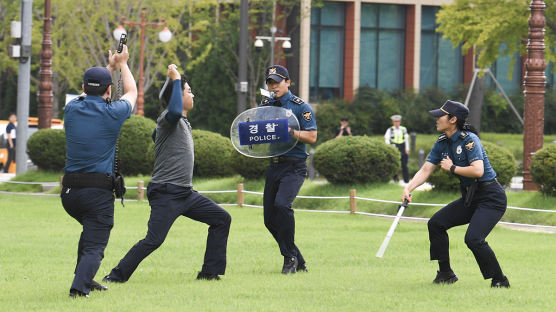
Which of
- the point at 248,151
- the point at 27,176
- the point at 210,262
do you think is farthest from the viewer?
the point at 27,176

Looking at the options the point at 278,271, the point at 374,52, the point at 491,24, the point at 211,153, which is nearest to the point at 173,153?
the point at 278,271

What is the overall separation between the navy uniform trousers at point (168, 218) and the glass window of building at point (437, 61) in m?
41.9

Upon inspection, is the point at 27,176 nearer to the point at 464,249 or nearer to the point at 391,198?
the point at 391,198

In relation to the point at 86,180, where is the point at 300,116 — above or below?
above

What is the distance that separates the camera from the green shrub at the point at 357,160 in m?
21.0

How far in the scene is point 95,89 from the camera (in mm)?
8648

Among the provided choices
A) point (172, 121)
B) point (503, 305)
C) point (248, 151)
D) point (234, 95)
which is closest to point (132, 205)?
point (248, 151)

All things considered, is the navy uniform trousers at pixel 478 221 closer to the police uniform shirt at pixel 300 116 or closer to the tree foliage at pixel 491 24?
the police uniform shirt at pixel 300 116

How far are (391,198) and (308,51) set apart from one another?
A: 96.6ft

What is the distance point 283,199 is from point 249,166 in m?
11.9

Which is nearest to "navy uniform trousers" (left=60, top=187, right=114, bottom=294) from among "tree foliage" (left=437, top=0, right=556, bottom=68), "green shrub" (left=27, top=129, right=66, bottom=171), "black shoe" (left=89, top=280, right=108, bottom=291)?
"black shoe" (left=89, top=280, right=108, bottom=291)

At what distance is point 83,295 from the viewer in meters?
8.58

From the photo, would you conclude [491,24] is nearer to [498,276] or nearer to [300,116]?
[300,116]

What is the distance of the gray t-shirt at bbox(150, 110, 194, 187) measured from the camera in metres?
9.38
